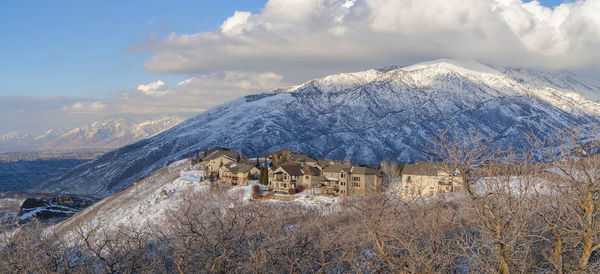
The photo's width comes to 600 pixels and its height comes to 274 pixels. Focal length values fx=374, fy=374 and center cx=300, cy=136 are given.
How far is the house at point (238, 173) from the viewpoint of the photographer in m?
98.9

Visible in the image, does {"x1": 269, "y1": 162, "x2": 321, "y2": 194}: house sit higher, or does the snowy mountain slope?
{"x1": 269, "y1": 162, "x2": 321, "y2": 194}: house

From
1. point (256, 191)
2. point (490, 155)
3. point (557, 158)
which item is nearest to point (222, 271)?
→ point (490, 155)

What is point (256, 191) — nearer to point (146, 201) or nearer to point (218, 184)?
point (218, 184)

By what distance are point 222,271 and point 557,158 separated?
20160mm

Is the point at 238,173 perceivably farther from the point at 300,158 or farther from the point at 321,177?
the point at 321,177

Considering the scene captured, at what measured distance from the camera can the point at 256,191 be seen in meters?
90.2

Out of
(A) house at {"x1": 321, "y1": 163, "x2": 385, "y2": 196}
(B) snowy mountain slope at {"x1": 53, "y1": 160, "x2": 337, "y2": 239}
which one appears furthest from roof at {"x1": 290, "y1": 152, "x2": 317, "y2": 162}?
(A) house at {"x1": 321, "y1": 163, "x2": 385, "y2": 196}

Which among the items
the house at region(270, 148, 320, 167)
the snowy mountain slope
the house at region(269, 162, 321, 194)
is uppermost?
the house at region(270, 148, 320, 167)

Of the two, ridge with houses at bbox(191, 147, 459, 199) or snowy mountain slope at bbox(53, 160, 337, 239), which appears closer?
ridge with houses at bbox(191, 147, 459, 199)

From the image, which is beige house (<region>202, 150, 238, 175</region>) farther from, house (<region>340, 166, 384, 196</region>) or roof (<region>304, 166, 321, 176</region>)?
house (<region>340, 166, 384, 196</region>)

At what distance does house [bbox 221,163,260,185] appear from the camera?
3895 inches

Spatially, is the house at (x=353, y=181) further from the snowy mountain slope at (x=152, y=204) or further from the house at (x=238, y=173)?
the house at (x=238, y=173)

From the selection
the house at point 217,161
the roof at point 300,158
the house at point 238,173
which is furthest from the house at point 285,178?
the house at point 217,161

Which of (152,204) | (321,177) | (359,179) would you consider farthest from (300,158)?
(152,204)
